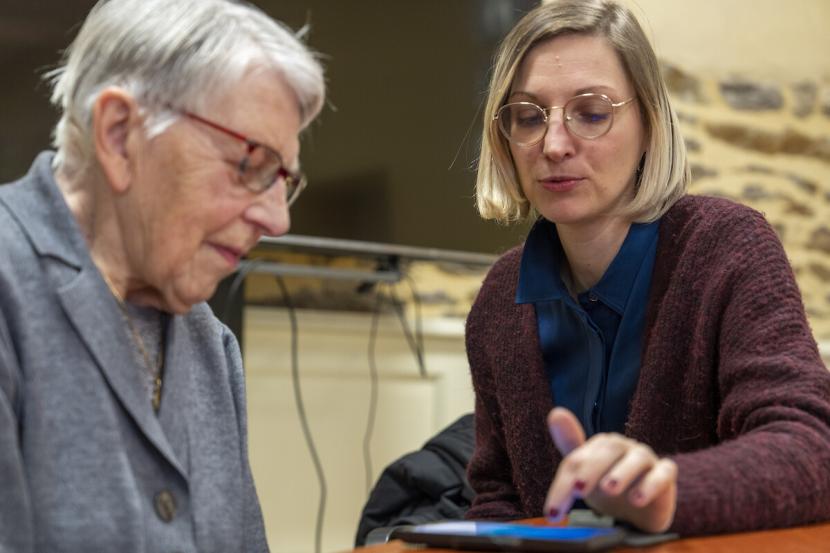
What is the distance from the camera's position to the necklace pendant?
1.20 m

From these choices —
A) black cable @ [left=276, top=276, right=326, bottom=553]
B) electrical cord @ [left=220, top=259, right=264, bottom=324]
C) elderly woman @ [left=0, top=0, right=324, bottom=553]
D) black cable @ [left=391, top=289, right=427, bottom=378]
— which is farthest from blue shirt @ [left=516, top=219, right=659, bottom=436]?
black cable @ [left=391, top=289, right=427, bottom=378]

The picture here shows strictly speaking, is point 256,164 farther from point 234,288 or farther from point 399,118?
point 399,118

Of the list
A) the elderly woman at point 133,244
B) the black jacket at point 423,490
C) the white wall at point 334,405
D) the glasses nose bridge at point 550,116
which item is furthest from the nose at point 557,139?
the white wall at point 334,405

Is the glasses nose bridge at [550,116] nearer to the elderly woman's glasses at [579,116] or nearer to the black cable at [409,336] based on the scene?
the elderly woman's glasses at [579,116]

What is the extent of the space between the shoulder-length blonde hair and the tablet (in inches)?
28.4

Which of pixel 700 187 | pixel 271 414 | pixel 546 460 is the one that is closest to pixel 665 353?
pixel 546 460

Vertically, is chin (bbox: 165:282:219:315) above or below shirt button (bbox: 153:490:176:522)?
above

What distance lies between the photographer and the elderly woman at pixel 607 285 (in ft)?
4.67

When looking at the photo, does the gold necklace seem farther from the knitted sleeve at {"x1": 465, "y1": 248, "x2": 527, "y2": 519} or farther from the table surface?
the knitted sleeve at {"x1": 465, "y1": 248, "x2": 527, "y2": 519}

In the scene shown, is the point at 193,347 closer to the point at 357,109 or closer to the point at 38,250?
the point at 38,250

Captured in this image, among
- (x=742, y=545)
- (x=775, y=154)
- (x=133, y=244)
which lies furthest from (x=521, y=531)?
(x=775, y=154)

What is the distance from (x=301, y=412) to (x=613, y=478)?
1.77 metres

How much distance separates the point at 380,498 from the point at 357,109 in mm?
1005

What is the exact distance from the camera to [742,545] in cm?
107
